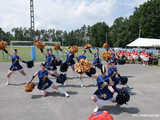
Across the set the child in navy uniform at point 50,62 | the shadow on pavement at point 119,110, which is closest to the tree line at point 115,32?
the child in navy uniform at point 50,62

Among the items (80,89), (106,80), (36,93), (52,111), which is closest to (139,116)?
(106,80)

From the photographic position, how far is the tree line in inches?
2085

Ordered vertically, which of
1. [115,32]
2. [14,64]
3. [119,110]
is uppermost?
[115,32]

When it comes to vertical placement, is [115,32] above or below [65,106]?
above

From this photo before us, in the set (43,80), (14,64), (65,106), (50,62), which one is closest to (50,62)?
(50,62)

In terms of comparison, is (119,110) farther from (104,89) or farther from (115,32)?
(115,32)

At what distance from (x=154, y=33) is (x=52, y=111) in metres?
54.9

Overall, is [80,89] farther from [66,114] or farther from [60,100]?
[66,114]

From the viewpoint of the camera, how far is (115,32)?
8188cm

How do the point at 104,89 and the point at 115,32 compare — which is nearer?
the point at 104,89

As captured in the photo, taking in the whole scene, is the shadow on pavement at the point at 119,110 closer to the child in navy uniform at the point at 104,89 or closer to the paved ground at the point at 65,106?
the paved ground at the point at 65,106

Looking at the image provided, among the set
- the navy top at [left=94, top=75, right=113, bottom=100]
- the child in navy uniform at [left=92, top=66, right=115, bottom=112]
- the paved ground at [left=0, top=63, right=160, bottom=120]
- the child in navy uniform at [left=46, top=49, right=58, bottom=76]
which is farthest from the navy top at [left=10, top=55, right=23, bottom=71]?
the navy top at [left=94, top=75, right=113, bottom=100]

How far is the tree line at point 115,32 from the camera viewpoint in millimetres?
52969

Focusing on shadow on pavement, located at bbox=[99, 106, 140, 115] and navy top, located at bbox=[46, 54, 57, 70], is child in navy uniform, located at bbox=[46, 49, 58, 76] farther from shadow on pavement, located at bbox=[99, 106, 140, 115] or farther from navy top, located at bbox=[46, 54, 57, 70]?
shadow on pavement, located at bbox=[99, 106, 140, 115]
